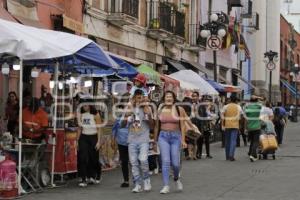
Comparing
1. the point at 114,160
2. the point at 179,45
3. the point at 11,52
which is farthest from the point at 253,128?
the point at 179,45

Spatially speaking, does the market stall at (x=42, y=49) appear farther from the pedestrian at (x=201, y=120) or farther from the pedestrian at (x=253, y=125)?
the pedestrian at (x=253, y=125)

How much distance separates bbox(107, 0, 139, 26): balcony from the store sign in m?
2.63

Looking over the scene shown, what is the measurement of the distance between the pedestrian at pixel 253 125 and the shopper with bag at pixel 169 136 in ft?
21.3

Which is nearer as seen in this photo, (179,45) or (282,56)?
(179,45)

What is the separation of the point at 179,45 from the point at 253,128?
14726mm

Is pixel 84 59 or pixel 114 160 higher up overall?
pixel 84 59

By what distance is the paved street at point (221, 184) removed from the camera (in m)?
11.1

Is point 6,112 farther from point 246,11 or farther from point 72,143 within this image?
point 246,11

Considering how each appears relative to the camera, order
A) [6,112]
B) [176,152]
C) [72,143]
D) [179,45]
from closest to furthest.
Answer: [176,152] < [72,143] < [6,112] < [179,45]

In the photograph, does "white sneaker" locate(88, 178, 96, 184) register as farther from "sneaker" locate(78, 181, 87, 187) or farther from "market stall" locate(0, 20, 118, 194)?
"market stall" locate(0, 20, 118, 194)

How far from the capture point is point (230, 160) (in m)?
17.8

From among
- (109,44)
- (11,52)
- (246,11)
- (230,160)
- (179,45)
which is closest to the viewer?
(11,52)

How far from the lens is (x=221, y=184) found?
41.8 ft

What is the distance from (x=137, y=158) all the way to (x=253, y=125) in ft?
23.9
